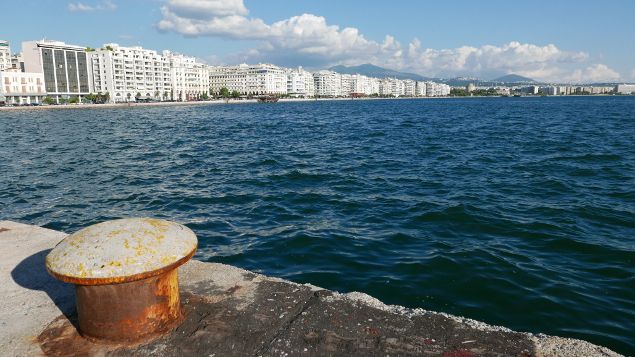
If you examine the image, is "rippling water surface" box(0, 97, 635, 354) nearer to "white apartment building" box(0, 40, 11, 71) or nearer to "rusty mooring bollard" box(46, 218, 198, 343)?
"rusty mooring bollard" box(46, 218, 198, 343)

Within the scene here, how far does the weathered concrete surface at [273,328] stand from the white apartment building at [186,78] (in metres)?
174

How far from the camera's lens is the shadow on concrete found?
4145 millimetres

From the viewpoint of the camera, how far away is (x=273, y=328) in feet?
12.3

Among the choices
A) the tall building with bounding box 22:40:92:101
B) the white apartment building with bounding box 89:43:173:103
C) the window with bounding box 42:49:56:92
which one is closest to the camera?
the tall building with bounding box 22:40:92:101

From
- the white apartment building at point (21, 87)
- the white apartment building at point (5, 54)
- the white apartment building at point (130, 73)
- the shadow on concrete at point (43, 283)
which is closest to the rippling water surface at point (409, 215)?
the shadow on concrete at point (43, 283)

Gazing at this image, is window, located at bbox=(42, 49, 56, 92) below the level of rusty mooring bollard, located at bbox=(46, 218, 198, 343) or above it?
above

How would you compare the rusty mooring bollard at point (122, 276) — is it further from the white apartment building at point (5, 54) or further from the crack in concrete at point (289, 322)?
the white apartment building at point (5, 54)

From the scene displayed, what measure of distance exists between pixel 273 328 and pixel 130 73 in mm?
162793

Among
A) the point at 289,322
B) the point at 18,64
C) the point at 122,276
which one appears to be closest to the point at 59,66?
the point at 18,64

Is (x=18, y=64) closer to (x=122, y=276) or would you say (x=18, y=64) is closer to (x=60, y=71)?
(x=60, y=71)

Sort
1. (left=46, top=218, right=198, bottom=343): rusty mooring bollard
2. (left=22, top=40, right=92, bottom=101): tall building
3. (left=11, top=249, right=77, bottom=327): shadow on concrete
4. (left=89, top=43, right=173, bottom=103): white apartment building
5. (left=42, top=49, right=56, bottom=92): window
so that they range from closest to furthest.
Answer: (left=46, top=218, right=198, bottom=343): rusty mooring bollard → (left=11, top=249, right=77, bottom=327): shadow on concrete → (left=22, top=40, right=92, bottom=101): tall building → (left=42, top=49, right=56, bottom=92): window → (left=89, top=43, right=173, bottom=103): white apartment building

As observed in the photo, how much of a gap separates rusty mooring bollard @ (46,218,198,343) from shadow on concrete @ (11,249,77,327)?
53cm

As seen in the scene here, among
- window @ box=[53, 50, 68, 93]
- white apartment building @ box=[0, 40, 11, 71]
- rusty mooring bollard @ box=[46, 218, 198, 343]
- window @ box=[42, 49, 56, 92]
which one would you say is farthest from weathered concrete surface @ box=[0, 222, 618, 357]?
white apartment building @ box=[0, 40, 11, 71]

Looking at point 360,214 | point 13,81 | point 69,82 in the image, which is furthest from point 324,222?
point 69,82
